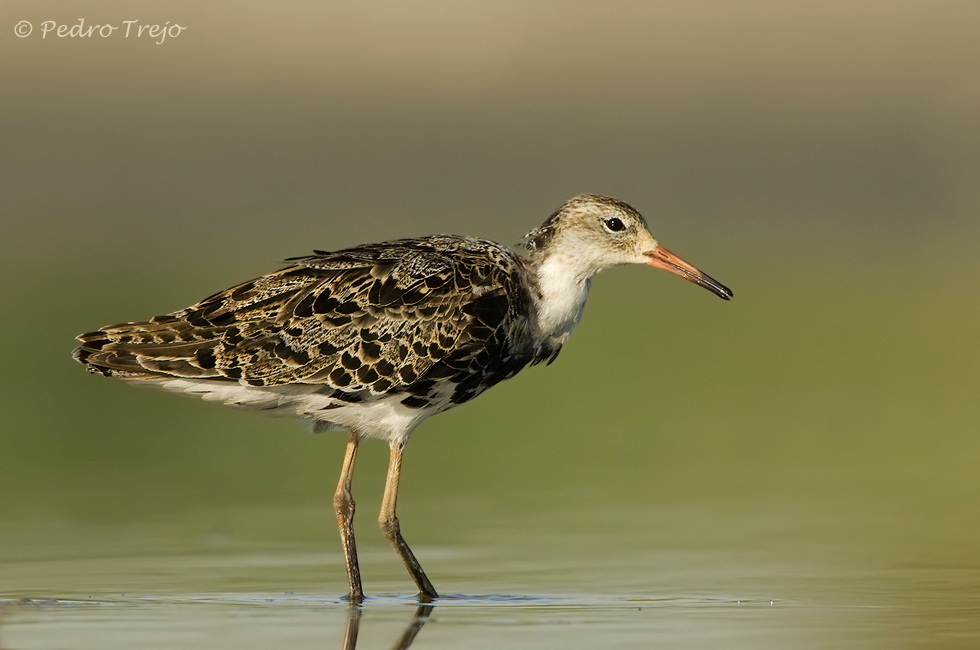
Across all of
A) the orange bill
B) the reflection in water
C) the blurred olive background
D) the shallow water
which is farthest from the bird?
the blurred olive background

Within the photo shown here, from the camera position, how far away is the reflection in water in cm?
1173

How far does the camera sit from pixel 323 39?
47219 mm

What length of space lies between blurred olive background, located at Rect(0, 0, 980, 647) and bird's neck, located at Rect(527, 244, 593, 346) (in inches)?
67.8

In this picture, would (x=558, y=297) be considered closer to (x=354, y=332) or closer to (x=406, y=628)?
(x=354, y=332)

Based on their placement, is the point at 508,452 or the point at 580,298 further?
the point at 508,452

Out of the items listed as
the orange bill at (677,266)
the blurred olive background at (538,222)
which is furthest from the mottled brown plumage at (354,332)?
the blurred olive background at (538,222)

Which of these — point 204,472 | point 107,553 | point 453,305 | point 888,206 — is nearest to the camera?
point 453,305

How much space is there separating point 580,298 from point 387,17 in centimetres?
3384

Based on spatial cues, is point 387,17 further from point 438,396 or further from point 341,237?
point 438,396

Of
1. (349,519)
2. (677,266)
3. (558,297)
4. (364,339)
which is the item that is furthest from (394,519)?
(677,266)

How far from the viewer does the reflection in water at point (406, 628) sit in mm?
11729

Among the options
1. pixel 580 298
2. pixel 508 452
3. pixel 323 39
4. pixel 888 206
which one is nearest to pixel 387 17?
pixel 323 39

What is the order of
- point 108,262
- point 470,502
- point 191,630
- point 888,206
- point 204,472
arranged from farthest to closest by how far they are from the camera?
point 888,206, point 108,262, point 204,472, point 470,502, point 191,630

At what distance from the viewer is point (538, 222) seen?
125 ft
